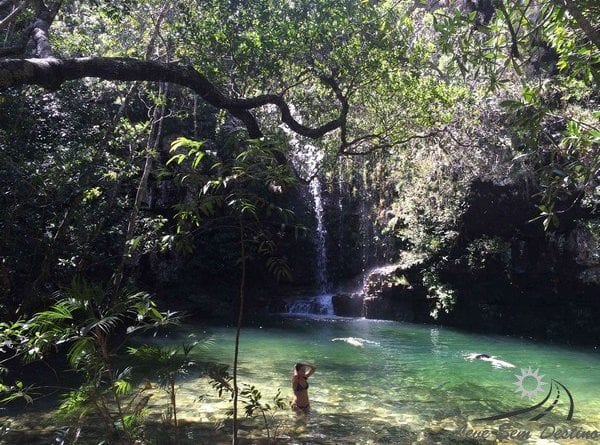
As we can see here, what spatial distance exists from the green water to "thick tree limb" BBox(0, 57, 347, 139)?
284 centimetres

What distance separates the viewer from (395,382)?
A: 880 centimetres

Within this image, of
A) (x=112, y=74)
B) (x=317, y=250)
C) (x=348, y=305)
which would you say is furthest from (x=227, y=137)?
(x=317, y=250)

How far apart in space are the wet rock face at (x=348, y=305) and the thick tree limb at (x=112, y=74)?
1025 cm

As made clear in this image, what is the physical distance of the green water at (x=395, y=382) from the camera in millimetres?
6391

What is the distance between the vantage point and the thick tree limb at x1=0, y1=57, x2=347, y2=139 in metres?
4.56

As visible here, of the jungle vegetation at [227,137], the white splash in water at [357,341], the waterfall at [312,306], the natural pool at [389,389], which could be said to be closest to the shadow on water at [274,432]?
the natural pool at [389,389]

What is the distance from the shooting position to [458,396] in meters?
7.97

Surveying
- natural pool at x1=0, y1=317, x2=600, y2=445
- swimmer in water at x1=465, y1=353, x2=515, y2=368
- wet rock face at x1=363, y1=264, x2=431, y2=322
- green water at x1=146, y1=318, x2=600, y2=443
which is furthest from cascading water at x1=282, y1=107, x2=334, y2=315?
swimmer in water at x1=465, y1=353, x2=515, y2=368

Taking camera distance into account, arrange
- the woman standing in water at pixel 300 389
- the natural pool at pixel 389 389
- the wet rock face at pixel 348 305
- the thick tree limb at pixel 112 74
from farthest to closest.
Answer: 1. the wet rock face at pixel 348 305
2. the woman standing in water at pixel 300 389
3. the natural pool at pixel 389 389
4. the thick tree limb at pixel 112 74

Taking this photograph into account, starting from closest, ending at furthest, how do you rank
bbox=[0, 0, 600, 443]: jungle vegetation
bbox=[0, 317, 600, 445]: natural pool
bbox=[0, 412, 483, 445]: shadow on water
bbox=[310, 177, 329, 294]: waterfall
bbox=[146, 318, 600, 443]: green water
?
bbox=[0, 0, 600, 443]: jungle vegetation, bbox=[0, 412, 483, 445]: shadow on water, bbox=[0, 317, 600, 445]: natural pool, bbox=[146, 318, 600, 443]: green water, bbox=[310, 177, 329, 294]: waterfall

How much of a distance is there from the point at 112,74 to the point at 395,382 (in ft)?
21.4

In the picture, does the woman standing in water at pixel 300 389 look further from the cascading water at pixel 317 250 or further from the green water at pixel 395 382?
the cascading water at pixel 317 250

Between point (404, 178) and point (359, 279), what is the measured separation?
12.7ft

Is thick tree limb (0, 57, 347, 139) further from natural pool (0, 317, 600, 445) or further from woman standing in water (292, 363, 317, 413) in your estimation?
woman standing in water (292, 363, 317, 413)
